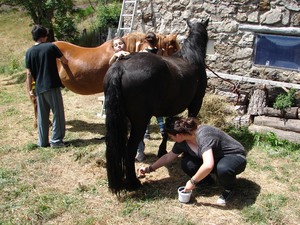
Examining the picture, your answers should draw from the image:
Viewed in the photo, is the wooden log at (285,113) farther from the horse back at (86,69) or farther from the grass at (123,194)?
the horse back at (86,69)

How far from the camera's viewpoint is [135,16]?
7.76m

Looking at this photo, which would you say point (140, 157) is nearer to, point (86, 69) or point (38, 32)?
point (86, 69)

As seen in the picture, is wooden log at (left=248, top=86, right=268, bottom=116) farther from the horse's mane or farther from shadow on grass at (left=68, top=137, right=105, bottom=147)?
shadow on grass at (left=68, top=137, right=105, bottom=147)

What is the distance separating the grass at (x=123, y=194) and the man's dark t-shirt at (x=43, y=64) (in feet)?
3.45

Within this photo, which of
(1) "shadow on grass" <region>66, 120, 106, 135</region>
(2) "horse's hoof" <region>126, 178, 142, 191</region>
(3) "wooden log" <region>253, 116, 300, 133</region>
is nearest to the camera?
(2) "horse's hoof" <region>126, 178, 142, 191</region>

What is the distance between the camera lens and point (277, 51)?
639cm

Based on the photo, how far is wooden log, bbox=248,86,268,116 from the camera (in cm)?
590

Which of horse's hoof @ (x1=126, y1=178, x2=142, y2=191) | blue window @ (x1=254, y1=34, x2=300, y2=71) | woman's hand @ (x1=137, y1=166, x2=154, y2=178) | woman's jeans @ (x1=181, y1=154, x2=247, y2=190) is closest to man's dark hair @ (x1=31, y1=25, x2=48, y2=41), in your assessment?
woman's hand @ (x1=137, y1=166, x2=154, y2=178)

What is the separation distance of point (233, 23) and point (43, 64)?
4.06 meters

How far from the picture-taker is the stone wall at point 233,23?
6.20 m

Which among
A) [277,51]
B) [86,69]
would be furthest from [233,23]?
[86,69]

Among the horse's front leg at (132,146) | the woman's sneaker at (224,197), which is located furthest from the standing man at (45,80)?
the woman's sneaker at (224,197)

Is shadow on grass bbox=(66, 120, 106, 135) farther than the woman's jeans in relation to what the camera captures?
Yes

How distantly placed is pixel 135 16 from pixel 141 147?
4293mm
